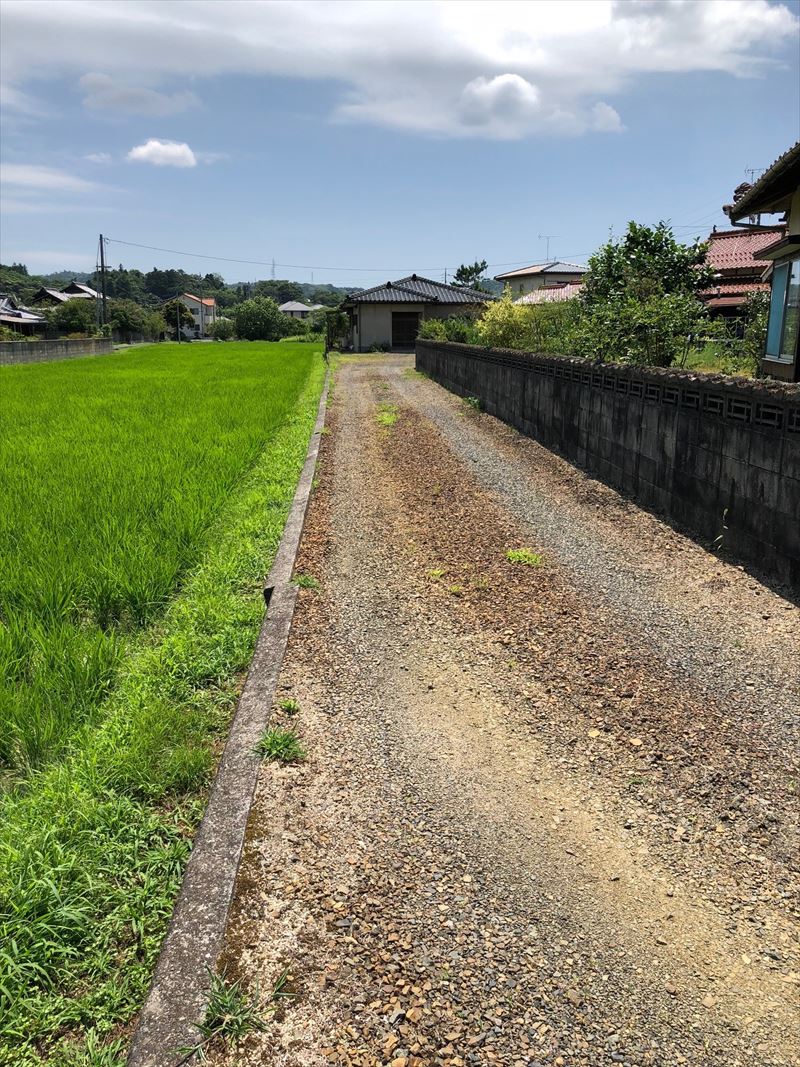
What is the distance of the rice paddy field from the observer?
2.01 meters

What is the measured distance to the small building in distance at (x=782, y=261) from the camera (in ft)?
32.3

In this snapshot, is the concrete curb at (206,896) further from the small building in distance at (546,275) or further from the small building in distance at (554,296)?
the small building in distance at (546,275)

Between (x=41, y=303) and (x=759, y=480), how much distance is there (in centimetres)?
8718

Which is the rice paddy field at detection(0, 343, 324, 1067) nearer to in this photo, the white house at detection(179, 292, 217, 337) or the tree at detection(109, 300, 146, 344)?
the tree at detection(109, 300, 146, 344)

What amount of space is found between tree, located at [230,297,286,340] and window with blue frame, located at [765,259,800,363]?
66.5 metres

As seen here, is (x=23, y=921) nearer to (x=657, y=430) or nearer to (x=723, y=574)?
(x=723, y=574)

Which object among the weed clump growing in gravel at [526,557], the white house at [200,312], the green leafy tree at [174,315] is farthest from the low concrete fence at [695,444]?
the white house at [200,312]

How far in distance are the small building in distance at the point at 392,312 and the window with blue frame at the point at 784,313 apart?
2813cm

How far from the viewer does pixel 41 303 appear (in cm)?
7756

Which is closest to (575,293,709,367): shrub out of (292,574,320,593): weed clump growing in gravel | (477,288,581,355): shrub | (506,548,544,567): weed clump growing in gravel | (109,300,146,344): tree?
(506,548,544,567): weed clump growing in gravel

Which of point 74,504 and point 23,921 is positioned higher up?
point 74,504

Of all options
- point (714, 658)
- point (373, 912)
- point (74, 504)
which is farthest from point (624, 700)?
point (74, 504)

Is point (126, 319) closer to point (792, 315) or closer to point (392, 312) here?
point (392, 312)

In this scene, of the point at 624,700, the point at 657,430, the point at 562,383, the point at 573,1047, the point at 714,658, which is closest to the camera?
the point at 573,1047
